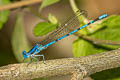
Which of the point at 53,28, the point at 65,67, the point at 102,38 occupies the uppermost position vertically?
the point at 53,28

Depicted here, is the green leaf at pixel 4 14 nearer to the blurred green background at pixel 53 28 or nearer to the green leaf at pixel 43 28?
the blurred green background at pixel 53 28

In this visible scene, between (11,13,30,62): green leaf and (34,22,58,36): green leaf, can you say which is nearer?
(34,22,58,36): green leaf

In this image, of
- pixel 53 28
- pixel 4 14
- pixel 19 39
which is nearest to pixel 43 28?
pixel 53 28

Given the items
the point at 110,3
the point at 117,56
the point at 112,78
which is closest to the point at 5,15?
the point at 112,78

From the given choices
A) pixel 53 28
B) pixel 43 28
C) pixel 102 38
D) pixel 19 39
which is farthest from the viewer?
pixel 19 39

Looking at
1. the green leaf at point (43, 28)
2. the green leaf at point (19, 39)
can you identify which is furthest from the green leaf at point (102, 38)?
the green leaf at point (19, 39)

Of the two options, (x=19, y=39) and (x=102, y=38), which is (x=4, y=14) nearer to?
(x=19, y=39)

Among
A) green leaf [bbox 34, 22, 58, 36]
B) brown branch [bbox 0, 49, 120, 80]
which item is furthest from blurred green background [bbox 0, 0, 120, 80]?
brown branch [bbox 0, 49, 120, 80]

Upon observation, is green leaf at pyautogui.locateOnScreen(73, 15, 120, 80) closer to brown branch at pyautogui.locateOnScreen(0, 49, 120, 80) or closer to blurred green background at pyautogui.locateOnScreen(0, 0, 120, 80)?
blurred green background at pyautogui.locateOnScreen(0, 0, 120, 80)
